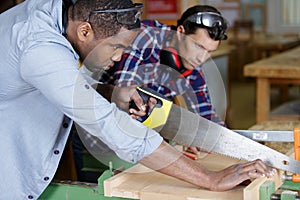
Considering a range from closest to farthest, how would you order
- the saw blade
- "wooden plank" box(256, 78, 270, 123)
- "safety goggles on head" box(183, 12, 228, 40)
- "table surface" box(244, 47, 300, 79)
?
the saw blade → "safety goggles on head" box(183, 12, 228, 40) → "table surface" box(244, 47, 300, 79) → "wooden plank" box(256, 78, 270, 123)

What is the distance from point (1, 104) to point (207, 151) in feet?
2.33

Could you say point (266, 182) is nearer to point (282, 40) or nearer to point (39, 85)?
point (39, 85)

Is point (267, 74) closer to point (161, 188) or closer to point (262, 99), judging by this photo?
point (262, 99)

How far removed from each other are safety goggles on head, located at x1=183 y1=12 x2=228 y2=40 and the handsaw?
44cm

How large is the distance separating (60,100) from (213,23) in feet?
3.02

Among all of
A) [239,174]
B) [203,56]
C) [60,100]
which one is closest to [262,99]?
[203,56]

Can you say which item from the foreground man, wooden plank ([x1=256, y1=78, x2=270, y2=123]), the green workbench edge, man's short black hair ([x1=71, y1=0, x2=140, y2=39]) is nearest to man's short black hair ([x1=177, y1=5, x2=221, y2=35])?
the foreground man

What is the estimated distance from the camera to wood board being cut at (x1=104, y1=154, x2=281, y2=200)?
4.91 feet

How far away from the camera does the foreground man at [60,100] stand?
1451 mm

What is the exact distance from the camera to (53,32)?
1.50 metres

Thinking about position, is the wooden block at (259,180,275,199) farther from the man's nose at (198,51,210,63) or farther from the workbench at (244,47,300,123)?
the workbench at (244,47,300,123)

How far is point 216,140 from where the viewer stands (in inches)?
68.2

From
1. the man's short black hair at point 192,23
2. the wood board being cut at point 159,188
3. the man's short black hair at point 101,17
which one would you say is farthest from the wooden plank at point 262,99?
the man's short black hair at point 101,17

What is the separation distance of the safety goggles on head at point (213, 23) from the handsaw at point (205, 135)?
1.46 ft
